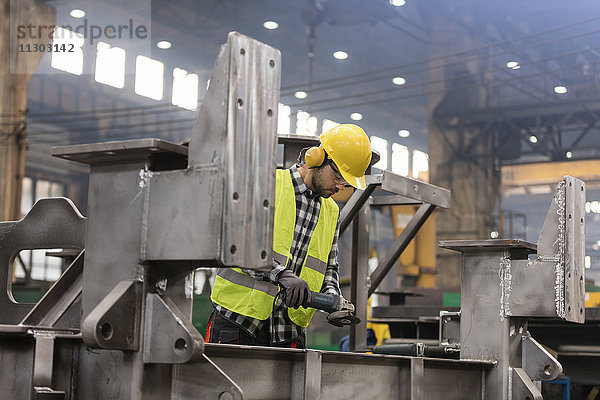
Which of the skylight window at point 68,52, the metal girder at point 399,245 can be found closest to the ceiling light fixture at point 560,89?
the metal girder at point 399,245

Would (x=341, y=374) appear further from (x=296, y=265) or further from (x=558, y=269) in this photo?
(x=558, y=269)

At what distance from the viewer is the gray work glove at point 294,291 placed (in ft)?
10.6

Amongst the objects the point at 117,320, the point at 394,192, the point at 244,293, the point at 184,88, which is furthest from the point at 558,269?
the point at 184,88

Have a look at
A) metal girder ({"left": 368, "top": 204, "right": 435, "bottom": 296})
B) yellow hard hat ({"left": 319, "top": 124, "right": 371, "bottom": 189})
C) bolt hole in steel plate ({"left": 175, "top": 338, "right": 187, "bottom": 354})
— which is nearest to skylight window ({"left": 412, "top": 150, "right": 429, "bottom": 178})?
metal girder ({"left": 368, "top": 204, "right": 435, "bottom": 296})

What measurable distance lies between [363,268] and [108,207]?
11.6 ft

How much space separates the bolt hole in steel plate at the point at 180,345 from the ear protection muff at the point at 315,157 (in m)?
1.72

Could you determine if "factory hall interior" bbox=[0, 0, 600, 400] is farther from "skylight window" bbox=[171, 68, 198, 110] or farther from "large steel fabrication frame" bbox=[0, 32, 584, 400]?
"skylight window" bbox=[171, 68, 198, 110]

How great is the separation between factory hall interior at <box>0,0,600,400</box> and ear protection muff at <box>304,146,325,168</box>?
2 centimetres

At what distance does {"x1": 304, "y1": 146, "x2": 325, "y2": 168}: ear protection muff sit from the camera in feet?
12.3

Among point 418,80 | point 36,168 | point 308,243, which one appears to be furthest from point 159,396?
point 36,168

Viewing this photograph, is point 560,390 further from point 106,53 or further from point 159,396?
point 106,53

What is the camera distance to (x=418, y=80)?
15773 mm

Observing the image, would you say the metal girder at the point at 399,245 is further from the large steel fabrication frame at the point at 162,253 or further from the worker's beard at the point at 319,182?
the large steel fabrication frame at the point at 162,253

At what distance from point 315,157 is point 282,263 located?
0.53m
